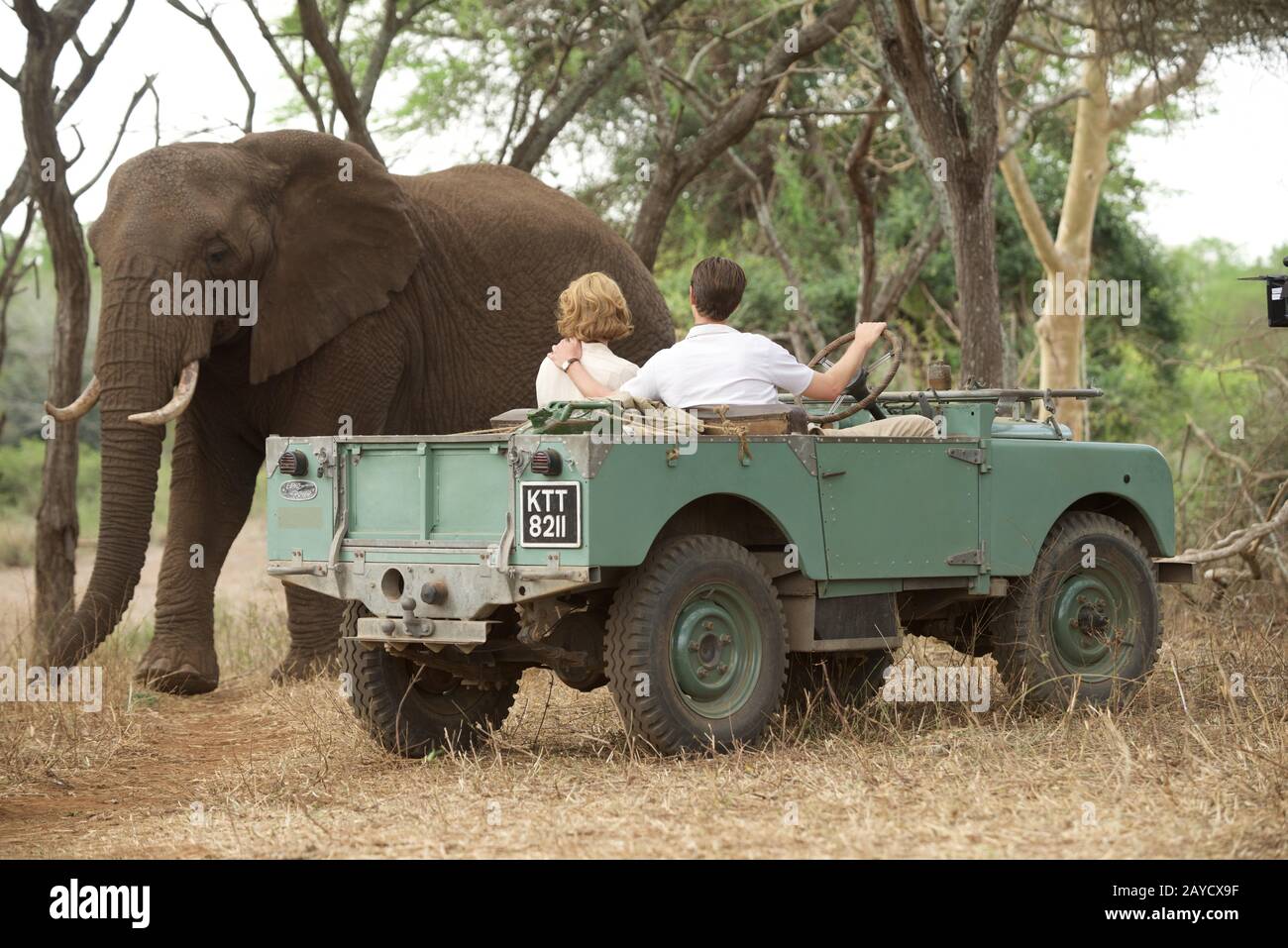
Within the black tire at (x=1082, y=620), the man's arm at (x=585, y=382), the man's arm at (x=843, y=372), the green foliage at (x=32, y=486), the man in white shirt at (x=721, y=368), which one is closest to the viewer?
the man in white shirt at (x=721, y=368)

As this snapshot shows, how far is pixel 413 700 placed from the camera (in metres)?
8.48

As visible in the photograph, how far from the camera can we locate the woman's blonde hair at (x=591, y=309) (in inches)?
332

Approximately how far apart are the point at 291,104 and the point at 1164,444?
11.7 meters

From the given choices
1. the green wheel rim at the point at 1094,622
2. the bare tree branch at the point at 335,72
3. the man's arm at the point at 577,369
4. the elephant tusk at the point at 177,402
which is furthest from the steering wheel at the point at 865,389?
the bare tree branch at the point at 335,72

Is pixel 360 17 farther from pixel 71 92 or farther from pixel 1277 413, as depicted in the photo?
pixel 1277 413

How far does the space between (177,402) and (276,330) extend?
1.10 metres

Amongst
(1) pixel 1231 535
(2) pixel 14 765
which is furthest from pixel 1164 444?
(2) pixel 14 765

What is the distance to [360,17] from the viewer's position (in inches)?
823

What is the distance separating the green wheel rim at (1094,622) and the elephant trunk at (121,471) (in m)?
5.22

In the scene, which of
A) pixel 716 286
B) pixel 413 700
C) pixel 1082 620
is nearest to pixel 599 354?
pixel 716 286

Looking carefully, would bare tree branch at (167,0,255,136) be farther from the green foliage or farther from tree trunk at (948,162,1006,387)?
the green foliage

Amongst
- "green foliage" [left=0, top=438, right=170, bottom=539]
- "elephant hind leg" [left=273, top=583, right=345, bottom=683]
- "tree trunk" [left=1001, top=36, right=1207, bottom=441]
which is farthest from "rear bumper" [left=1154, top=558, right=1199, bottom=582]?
"green foliage" [left=0, top=438, right=170, bottom=539]

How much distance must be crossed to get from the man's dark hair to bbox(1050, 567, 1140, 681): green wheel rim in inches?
85.9

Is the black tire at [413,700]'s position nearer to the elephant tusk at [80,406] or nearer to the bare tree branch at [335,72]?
the elephant tusk at [80,406]
